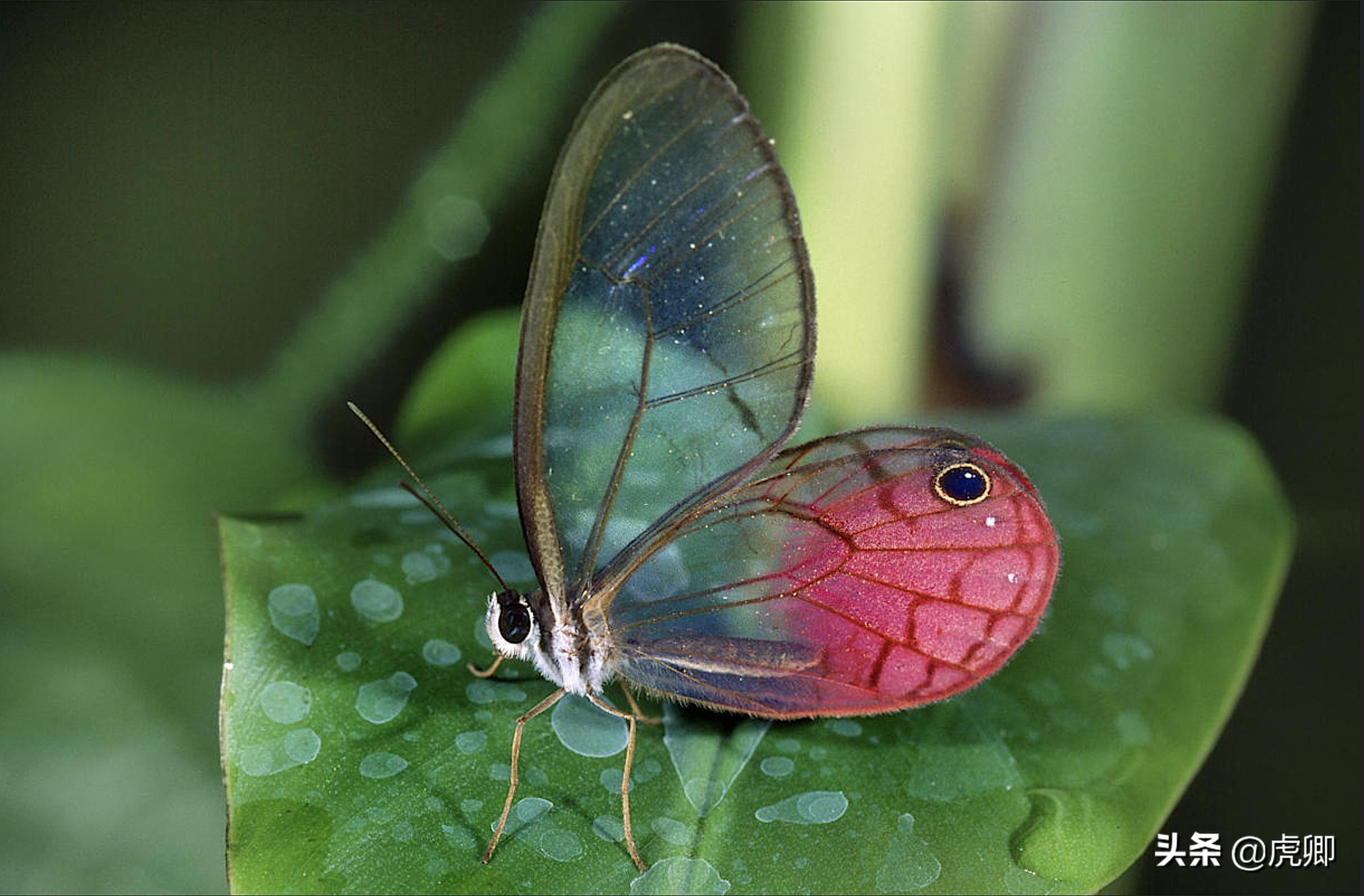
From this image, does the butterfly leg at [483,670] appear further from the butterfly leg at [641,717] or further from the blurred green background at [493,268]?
the blurred green background at [493,268]

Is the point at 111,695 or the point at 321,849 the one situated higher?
the point at 321,849

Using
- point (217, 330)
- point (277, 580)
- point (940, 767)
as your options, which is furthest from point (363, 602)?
point (217, 330)

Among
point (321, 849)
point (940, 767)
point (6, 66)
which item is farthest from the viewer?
point (6, 66)

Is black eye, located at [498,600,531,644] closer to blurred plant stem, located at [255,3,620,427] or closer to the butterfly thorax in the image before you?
the butterfly thorax

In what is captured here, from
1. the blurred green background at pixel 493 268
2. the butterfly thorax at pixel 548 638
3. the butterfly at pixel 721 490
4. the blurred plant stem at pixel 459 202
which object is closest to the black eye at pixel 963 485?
the butterfly at pixel 721 490

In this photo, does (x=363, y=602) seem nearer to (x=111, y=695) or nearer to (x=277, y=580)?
(x=277, y=580)

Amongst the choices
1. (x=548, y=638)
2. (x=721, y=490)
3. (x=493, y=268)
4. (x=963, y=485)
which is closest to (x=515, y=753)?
(x=548, y=638)
